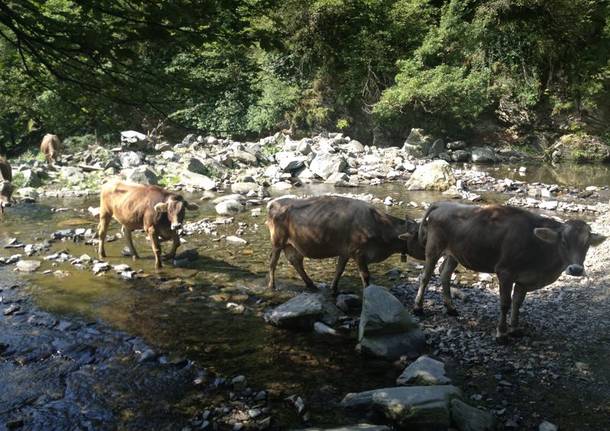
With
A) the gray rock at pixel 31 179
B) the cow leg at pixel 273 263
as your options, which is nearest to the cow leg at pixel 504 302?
the cow leg at pixel 273 263

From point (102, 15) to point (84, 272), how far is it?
816cm

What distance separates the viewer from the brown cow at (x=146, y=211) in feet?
40.5

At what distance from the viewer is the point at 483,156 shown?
3175 centimetres

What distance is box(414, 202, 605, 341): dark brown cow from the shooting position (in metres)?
7.89

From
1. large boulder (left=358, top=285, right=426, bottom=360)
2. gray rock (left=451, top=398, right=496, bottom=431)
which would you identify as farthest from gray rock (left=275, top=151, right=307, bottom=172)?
gray rock (left=451, top=398, right=496, bottom=431)

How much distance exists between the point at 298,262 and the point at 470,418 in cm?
567

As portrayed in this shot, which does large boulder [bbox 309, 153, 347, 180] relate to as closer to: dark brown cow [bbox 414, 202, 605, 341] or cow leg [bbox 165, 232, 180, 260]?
cow leg [bbox 165, 232, 180, 260]

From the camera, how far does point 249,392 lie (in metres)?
6.91

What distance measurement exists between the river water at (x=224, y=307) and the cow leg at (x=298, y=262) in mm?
273

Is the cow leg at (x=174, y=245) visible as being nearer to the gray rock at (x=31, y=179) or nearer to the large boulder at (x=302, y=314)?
the large boulder at (x=302, y=314)

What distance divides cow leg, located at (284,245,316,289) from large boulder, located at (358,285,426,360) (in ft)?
8.92

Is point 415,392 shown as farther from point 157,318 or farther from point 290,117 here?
point 290,117

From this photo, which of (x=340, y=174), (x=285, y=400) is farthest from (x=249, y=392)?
(x=340, y=174)

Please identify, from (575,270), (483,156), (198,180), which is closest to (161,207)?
(575,270)
